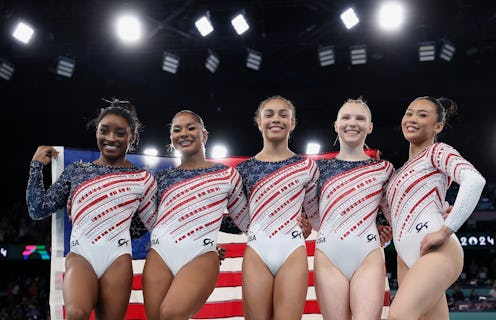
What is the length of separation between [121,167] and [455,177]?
2.25m

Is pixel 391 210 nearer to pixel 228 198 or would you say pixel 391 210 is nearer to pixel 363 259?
pixel 363 259

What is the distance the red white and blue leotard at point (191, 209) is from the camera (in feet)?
12.5

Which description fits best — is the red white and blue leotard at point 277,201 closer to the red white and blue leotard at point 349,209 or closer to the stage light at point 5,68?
the red white and blue leotard at point 349,209

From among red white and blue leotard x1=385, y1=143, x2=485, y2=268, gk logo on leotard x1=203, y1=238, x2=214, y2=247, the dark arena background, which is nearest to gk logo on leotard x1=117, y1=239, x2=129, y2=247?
gk logo on leotard x1=203, y1=238, x2=214, y2=247

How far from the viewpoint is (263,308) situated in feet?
11.7

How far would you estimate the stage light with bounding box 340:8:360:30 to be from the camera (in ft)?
28.9

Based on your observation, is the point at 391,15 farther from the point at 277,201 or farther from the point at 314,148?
the point at 277,201

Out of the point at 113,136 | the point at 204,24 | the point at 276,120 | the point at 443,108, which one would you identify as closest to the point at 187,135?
the point at 113,136

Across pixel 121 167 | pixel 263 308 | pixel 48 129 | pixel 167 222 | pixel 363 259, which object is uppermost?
pixel 48 129

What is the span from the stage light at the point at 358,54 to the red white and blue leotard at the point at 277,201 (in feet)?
20.1

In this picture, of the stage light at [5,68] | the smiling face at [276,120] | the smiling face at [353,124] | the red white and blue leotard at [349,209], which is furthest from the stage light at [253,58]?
the red white and blue leotard at [349,209]

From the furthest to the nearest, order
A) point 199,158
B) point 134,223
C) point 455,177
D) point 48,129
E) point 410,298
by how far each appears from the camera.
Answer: point 48,129 < point 134,223 < point 199,158 < point 455,177 < point 410,298

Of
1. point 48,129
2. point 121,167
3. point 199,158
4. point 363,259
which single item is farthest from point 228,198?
point 48,129

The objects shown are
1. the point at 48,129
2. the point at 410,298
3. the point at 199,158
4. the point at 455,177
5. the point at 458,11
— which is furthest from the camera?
the point at 48,129
